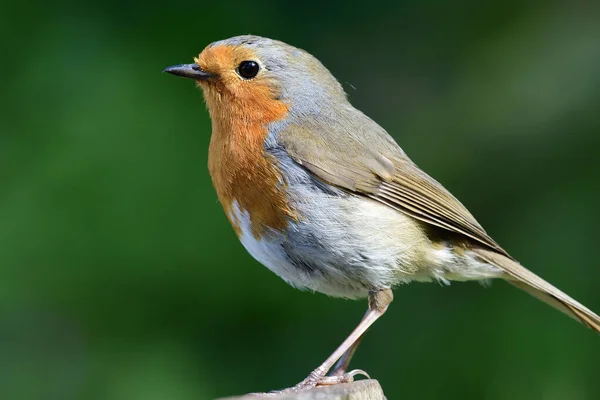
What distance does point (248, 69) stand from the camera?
13.4 feet

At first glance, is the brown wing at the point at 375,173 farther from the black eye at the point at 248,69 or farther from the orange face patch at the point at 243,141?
A: the black eye at the point at 248,69

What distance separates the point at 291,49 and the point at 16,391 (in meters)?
2.16

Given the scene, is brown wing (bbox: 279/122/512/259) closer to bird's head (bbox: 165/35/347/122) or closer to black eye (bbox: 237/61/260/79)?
bird's head (bbox: 165/35/347/122)

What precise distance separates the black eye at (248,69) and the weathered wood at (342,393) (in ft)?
4.78

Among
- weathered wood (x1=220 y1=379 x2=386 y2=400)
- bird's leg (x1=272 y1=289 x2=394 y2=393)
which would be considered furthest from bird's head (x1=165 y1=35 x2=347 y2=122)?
weathered wood (x1=220 y1=379 x2=386 y2=400)

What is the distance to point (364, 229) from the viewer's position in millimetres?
3848

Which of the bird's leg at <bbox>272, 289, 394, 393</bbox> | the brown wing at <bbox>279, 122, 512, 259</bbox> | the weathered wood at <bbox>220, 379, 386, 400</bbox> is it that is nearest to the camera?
the weathered wood at <bbox>220, 379, 386, 400</bbox>

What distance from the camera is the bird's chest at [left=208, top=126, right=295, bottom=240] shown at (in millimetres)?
3770

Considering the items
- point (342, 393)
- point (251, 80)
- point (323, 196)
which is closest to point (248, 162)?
point (323, 196)

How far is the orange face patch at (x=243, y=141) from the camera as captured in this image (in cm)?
378

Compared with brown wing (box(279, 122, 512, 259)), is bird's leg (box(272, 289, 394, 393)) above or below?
below

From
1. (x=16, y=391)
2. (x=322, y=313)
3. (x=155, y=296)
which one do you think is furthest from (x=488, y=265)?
(x=16, y=391)

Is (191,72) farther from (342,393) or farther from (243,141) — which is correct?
(342,393)

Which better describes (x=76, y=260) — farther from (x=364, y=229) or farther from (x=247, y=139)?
(x=364, y=229)
